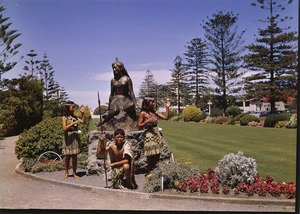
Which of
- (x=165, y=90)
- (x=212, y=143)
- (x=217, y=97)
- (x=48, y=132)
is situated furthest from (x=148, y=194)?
(x=165, y=90)

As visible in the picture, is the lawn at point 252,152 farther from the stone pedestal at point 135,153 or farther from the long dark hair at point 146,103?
the long dark hair at point 146,103

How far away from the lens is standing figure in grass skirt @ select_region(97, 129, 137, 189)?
236 inches

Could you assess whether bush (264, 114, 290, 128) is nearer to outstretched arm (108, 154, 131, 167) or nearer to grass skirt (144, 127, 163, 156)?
grass skirt (144, 127, 163, 156)

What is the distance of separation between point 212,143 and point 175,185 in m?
6.96

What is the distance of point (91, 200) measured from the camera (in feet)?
19.5

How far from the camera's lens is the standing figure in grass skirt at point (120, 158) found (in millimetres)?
5996

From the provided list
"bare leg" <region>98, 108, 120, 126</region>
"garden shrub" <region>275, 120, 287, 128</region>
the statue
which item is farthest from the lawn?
"garden shrub" <region>275, 120, 287, 128</region>

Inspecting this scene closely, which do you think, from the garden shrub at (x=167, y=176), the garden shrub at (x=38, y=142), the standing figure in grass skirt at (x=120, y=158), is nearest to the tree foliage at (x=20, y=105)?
the garden shrub at (x=38, y=142)

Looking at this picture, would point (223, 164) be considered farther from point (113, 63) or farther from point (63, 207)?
point (113, 63)

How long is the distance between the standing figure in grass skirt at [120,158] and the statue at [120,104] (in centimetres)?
192

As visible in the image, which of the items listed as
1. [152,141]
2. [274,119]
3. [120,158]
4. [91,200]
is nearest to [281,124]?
[274,119]

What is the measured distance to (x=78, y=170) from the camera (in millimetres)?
8812

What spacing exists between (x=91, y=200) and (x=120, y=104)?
282 centimetres

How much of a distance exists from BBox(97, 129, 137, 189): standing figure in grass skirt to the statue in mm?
1917
